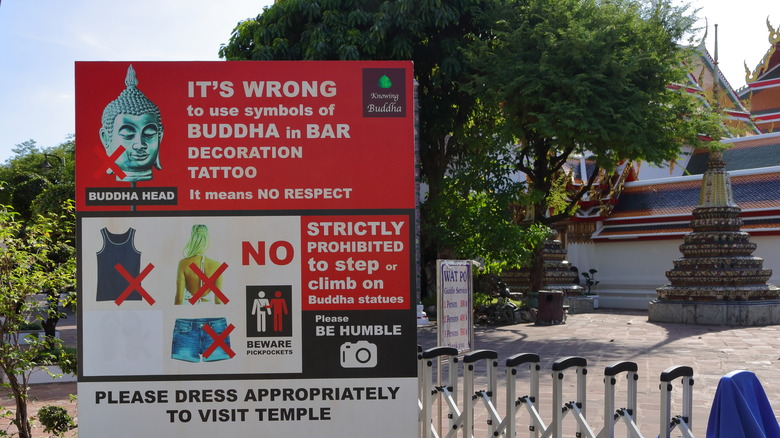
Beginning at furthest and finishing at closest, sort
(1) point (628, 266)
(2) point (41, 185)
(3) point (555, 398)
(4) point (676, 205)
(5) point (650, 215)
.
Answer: (2) point (41, 185), (1) point (628, 266), (5) point (650, 215), (4) point (676, 205), (3) point (555, 398)

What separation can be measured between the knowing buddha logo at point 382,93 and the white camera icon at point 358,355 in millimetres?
943

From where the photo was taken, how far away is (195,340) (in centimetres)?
343

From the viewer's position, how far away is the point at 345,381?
3.51 meters

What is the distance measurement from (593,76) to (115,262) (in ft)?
45.4

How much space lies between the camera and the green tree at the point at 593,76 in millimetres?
16188

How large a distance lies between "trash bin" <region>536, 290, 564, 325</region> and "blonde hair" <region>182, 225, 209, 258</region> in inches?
611

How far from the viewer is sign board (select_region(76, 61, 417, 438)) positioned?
3406 mm

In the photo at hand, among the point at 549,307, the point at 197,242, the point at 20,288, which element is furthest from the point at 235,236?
the point at 549,307

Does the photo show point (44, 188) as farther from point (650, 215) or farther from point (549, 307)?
point (650, 215)

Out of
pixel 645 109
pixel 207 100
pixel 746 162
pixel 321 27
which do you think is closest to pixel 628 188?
pixel 746 162

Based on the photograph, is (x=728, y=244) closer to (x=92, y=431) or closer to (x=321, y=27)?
(x=321, y=27)

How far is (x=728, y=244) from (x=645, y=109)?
4909 millimetres

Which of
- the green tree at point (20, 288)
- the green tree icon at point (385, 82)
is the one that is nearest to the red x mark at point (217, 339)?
the green tree icon at point (385, 82)

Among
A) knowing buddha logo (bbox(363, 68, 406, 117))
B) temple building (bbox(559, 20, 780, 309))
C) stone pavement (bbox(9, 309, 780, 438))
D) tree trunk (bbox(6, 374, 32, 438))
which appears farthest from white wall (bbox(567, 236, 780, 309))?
knowing buddha logo (bbox(363, 68, 406, 117))
